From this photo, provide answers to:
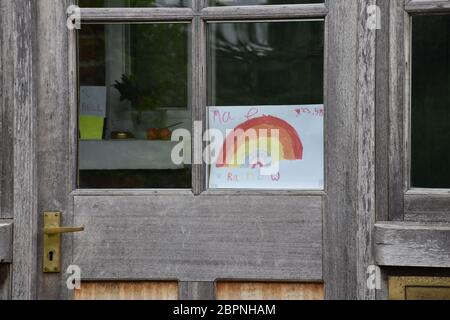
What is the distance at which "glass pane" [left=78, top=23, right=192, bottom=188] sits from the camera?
2172 mm

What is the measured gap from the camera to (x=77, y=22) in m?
2.17

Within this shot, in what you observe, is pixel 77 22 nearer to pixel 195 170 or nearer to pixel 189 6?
pixel 189 6

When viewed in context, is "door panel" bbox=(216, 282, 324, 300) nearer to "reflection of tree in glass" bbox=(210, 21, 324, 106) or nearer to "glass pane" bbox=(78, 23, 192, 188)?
"glass pane" bbox=(78, 23, 192, 188)

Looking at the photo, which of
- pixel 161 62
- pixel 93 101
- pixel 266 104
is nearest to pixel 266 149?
pixel 266 104

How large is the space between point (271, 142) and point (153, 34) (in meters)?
0.53

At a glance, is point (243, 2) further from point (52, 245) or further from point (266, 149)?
point (52, 245)

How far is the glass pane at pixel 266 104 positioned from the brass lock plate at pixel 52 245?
1.73 ft

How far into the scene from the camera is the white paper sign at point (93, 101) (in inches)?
86.4

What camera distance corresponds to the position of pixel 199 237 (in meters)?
2.12

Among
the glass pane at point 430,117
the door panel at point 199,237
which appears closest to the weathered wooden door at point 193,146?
the door panel at point 199,237

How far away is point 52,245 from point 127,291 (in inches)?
11.2

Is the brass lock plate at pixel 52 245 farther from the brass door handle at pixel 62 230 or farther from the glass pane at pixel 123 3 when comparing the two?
the glass pane at pixel 123 3

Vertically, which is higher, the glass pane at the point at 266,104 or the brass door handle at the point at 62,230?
the glass pane at the point at 266,104
